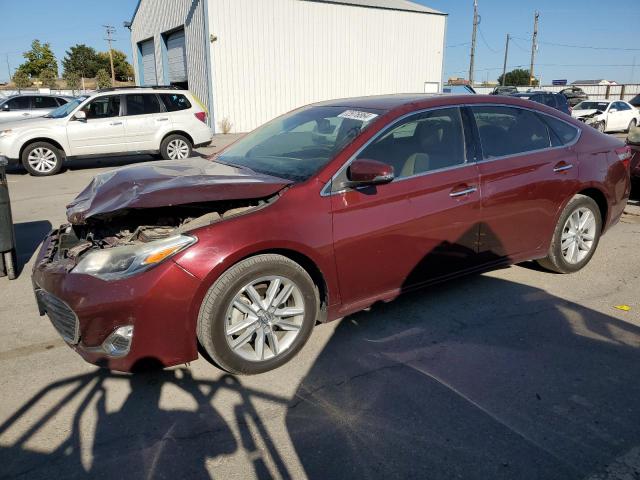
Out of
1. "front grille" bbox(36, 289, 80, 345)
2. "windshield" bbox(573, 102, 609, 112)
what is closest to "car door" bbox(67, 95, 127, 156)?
"front grille" bbox(36, 289, 80, 345)

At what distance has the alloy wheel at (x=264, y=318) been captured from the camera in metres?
3.03

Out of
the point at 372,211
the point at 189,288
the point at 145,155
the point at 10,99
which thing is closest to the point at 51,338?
the point at 189,288

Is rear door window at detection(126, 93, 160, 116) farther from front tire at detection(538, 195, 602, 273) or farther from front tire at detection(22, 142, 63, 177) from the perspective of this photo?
front tire at detection(538, 195, 602, 273)

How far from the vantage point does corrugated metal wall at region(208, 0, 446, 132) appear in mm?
21250

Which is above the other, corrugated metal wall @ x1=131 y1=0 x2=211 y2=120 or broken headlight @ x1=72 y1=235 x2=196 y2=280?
corrugated metal wall @ x1=131 y1=0 x2=211 y2=120

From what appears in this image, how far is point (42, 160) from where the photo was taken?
11250 millimetres

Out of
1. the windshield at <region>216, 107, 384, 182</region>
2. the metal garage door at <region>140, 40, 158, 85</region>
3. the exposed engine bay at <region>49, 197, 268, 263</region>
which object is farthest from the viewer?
the metal garage door at <region>140, 40, 158, 85</region>

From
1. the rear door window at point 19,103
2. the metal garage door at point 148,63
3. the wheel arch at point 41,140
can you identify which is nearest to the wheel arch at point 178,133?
the wheel arch at point 41,140

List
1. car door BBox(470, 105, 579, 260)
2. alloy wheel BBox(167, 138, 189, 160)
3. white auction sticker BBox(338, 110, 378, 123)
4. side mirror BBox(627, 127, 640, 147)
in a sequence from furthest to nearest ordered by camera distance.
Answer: alloy wheel BBox(167, 138, 189, 160)
side mirror BBox(627, 127, 640, 147)
car door BBox(470, 105, 579, 260)
white auction sticker BBox(338, 110, 378, 123)

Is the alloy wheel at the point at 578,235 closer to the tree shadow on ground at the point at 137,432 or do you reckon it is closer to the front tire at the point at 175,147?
the tree shadow on ground at the point at 137,432

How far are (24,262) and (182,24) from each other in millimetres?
20213

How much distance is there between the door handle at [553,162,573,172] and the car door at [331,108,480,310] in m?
0.94

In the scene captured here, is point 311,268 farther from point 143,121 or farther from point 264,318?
point 143,121

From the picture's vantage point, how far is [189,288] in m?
2.78
